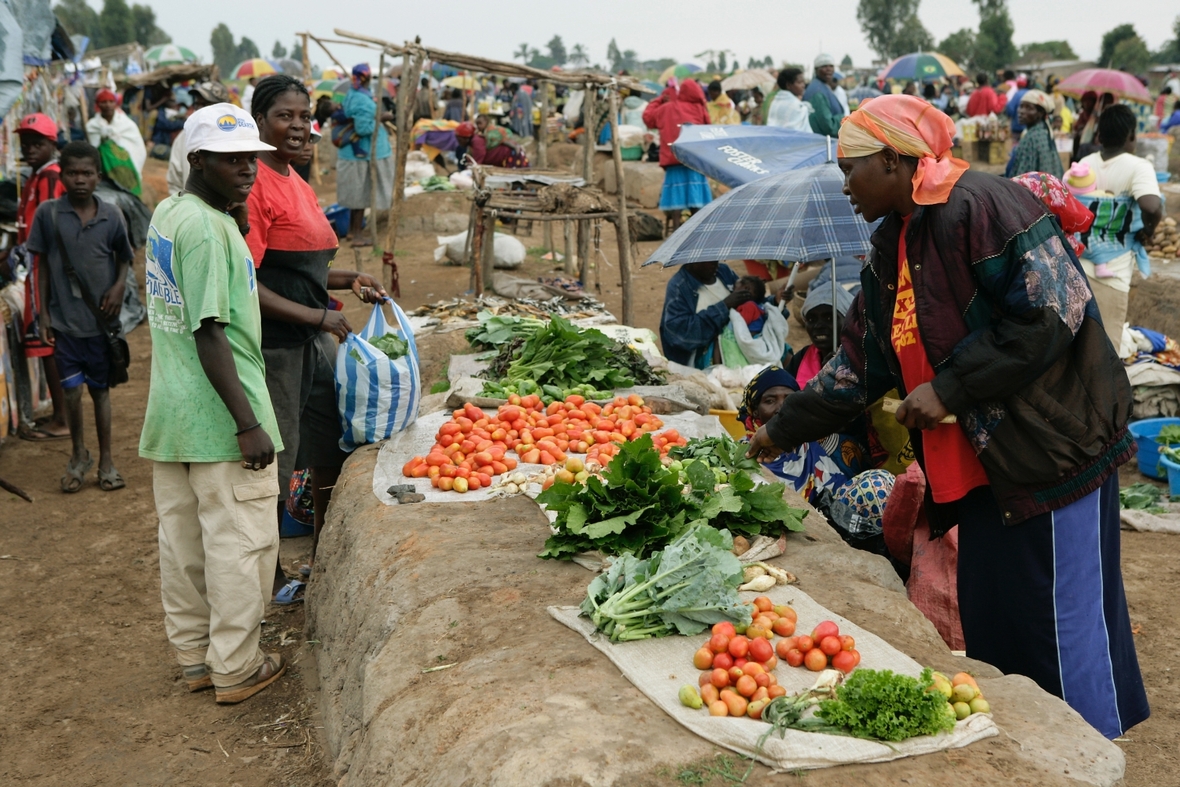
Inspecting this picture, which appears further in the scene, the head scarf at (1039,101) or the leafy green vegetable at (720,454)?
the head scarf at (1039,101)

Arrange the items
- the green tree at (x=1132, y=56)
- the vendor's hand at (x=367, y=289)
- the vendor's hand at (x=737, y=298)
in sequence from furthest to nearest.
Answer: the green tree at (x=1132, y=56) < the vendor's hand at (x=737, y=298) < the vendor's hand at (x=367, y=289)

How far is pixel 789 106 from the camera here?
41.7 ft

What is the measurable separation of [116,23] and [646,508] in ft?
264

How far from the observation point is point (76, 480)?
6.26m

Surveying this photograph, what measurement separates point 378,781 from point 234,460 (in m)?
1.41

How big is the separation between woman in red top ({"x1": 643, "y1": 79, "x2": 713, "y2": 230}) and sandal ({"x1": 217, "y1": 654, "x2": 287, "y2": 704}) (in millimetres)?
10163

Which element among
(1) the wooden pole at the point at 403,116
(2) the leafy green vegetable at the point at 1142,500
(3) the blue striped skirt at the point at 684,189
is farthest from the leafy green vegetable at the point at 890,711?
(3) the blue striped skirt at the point at 684,189

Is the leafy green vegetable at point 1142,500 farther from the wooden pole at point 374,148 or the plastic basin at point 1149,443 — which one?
the wooden pole at point 374,148

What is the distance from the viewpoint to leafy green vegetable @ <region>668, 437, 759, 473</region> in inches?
153

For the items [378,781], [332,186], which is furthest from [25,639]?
[332,186]

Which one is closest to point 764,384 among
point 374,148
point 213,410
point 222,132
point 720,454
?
point 720,454

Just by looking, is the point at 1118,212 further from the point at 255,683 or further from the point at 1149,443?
the point at 255,683

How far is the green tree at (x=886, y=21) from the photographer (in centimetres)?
7438

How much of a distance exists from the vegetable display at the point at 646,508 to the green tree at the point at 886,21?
7705cm
